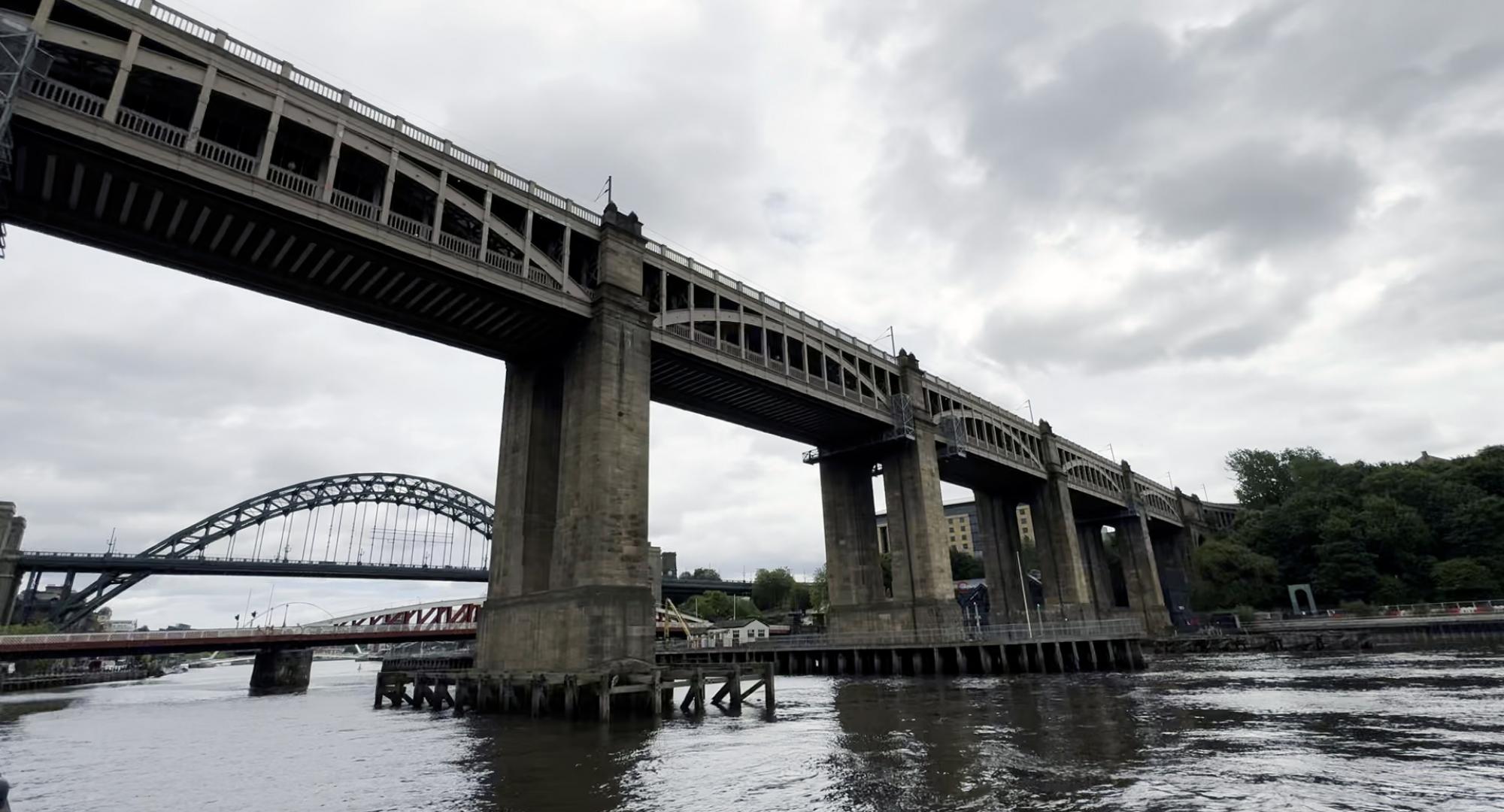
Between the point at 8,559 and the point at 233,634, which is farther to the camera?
the point at 8,559

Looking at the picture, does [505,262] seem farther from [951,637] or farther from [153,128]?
[951,637]

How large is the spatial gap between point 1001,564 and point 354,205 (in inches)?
2848

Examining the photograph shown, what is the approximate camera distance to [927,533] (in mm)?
57438

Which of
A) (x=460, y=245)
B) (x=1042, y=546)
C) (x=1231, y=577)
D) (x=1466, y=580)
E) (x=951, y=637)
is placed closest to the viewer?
(x=460, y=245)

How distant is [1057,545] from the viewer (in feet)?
260

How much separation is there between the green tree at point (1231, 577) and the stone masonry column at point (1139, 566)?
320 inches

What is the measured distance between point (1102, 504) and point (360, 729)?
89805mm

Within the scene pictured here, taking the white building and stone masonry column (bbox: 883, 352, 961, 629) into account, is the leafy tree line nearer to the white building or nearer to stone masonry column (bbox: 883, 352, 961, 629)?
stone masonry column (bbox: 883, 352, 961, 629)

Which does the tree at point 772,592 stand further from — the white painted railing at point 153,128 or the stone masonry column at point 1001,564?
the white painted railing at point 153,128

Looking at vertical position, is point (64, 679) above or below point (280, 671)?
below

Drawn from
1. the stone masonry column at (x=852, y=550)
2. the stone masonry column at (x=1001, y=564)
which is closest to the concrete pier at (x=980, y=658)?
the stone masonry column at (x=852, y=550)

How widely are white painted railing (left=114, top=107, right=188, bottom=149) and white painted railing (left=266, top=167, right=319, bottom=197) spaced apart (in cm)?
286

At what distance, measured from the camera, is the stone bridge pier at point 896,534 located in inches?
2258

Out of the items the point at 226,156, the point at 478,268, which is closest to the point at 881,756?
the point at 478,268
